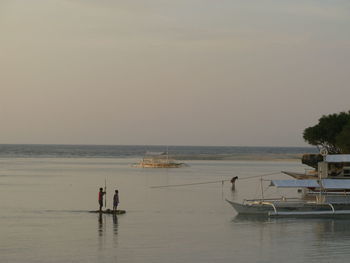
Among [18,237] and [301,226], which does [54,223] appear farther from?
[301,226]

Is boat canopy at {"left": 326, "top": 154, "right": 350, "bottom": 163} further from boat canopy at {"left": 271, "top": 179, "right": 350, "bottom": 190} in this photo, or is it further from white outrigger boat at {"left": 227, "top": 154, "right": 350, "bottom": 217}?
boat canopy at {"left": 271, "top": 179, "right": 350, "bottom": 190}

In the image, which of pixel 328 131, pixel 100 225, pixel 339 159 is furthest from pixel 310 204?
pixel 328 131

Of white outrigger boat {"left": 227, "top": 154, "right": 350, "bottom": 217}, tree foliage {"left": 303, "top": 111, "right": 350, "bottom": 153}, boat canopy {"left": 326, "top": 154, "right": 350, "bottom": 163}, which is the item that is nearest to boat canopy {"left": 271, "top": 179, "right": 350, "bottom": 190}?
white outrigger boat {"left": 227, "top": 154, "right": 350, "bottom": 217}

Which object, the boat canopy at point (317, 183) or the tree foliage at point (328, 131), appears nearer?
the boat canopy at point (317, 183)

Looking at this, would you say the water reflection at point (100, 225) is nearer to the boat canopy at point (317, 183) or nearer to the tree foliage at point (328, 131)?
the boat canopy at point (317, 183)

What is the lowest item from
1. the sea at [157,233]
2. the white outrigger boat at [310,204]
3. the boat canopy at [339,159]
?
the sea at [157,233]

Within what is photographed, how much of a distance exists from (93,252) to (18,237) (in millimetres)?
4967

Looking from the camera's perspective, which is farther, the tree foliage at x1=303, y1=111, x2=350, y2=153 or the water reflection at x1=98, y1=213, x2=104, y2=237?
the tree foliage at x1=303, y1=111, x2=350, y2=153

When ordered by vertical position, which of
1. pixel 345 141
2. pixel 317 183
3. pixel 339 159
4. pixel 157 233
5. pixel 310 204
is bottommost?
pixel 157 233

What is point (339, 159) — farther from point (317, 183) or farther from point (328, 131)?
point (328, 131)

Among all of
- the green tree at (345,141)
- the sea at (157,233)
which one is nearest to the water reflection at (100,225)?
the sea at (157,233)

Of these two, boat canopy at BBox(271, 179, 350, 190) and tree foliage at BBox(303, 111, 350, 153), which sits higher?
tree foliage at BBox(303, 111, 350, 153)

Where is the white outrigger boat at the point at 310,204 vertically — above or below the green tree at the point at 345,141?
below

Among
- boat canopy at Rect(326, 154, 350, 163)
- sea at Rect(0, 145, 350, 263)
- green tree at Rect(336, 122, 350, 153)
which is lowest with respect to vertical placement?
sea at Rect(0, 145, 350, 263)
